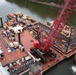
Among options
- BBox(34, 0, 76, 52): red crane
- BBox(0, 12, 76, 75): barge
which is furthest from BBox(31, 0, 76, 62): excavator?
BBox(0, 12, 76, 75): barge

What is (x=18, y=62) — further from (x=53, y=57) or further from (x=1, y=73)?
(x=53, y=57)

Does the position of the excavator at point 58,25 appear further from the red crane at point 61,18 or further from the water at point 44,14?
the water at point 44,14

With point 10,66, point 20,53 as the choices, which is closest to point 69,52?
point 20,53

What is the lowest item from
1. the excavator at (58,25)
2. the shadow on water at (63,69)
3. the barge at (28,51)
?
the shadow on water at (63,69)

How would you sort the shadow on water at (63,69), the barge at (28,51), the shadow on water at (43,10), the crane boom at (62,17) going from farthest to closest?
the shadow on water at (43,10) → the shadow on water at (63,69) → the barge at (28,51) → the crane boom at (62,17)

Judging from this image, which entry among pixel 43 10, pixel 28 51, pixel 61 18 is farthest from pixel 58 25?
pixel 43 10

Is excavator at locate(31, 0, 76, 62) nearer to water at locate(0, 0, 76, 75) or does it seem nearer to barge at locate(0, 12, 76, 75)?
barge at locate(0, 12, 76, 75)

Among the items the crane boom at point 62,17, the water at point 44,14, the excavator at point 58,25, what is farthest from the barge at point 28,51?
the crane boom at point 62,17

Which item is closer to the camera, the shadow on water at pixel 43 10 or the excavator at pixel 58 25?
the excavator at pixel 58 25
